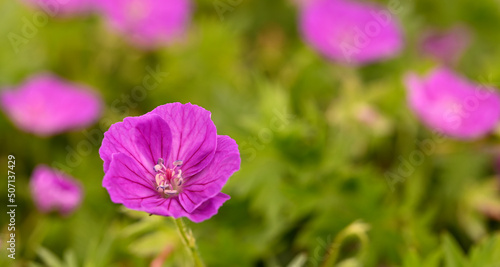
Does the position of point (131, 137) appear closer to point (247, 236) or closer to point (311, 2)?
point (247, 236)

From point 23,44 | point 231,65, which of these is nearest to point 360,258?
point 231,65

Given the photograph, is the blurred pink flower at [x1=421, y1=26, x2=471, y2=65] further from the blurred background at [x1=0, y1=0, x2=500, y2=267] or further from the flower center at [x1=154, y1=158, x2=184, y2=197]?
the flower center at [x1=154, y1=158, x2=184, y2=197]

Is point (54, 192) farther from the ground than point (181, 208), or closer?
closer

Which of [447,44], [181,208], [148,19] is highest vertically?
[181,208]

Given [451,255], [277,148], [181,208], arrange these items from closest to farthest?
1. [181,208]
2. [451,255]
3. [277,148]

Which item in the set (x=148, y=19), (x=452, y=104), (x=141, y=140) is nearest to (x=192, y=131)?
(x=141, y=140)

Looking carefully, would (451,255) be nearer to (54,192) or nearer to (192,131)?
(192,131)
